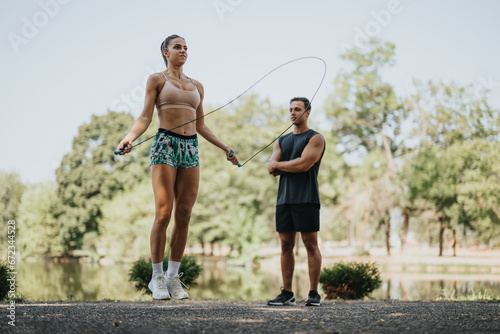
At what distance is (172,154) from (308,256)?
1.93m

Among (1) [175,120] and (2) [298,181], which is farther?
(2) [298,181]

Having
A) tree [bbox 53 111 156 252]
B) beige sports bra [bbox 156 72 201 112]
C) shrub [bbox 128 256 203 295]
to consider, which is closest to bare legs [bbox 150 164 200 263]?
beige sports bra [bbox 156 72 201 112]

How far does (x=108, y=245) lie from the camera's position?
33250mm

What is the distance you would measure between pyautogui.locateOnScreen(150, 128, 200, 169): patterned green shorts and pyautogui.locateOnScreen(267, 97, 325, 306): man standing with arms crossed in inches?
41.6

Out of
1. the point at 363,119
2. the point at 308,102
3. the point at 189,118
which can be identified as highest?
the point at 363,119

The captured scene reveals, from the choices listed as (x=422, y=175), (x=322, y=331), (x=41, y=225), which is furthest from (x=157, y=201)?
(x=41, y=225)

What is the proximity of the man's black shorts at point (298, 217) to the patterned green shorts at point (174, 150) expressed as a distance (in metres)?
1.18

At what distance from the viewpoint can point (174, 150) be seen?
4.57 meters

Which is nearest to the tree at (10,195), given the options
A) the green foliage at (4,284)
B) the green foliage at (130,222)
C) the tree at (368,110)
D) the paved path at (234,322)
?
the green foliage at (130,222)

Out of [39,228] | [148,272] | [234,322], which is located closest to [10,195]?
[39,228]

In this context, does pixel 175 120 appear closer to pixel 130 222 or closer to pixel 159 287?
pixel 159 287

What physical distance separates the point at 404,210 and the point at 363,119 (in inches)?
282

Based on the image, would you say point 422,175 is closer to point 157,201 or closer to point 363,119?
point 363,119

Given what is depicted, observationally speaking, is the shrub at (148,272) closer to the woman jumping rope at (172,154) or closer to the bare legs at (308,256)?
the bare legs at (308,256)
